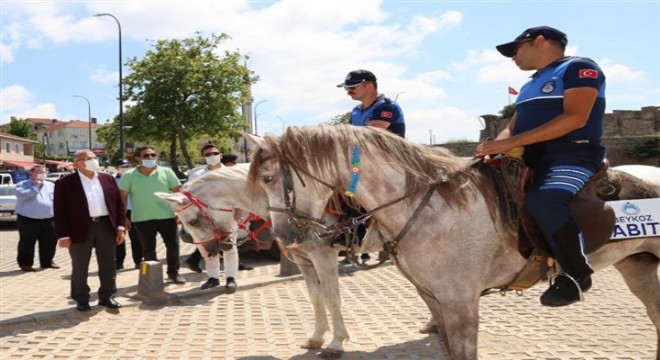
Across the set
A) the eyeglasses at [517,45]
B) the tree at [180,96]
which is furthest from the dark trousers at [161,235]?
the tree at [180,96]

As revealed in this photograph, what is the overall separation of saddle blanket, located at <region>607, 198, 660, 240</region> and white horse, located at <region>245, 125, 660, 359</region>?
77 cm

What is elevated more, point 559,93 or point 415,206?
point 559,93

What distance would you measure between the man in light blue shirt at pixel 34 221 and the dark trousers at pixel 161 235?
373 cm

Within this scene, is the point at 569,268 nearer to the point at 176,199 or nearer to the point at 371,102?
the point at 371,102

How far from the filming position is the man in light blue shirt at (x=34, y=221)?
39.3 ft

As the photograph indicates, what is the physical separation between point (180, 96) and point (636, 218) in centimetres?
3575

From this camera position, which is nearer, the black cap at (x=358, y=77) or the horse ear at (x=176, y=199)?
the black cap at (x=358, y=77)

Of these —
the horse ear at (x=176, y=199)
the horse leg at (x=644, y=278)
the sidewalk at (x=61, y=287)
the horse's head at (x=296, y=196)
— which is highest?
the horse's head at (x=296, y=196)

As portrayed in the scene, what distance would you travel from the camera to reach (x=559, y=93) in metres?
3.30

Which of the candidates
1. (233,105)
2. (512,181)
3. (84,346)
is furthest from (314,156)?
(233,105)

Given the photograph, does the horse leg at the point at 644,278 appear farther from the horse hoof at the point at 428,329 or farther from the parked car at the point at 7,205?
the parked car at the point at 7,205

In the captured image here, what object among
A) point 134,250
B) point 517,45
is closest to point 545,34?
point 517,45

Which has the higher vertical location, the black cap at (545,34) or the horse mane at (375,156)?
the black cap at (545,34)

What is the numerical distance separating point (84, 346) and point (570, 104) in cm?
531
